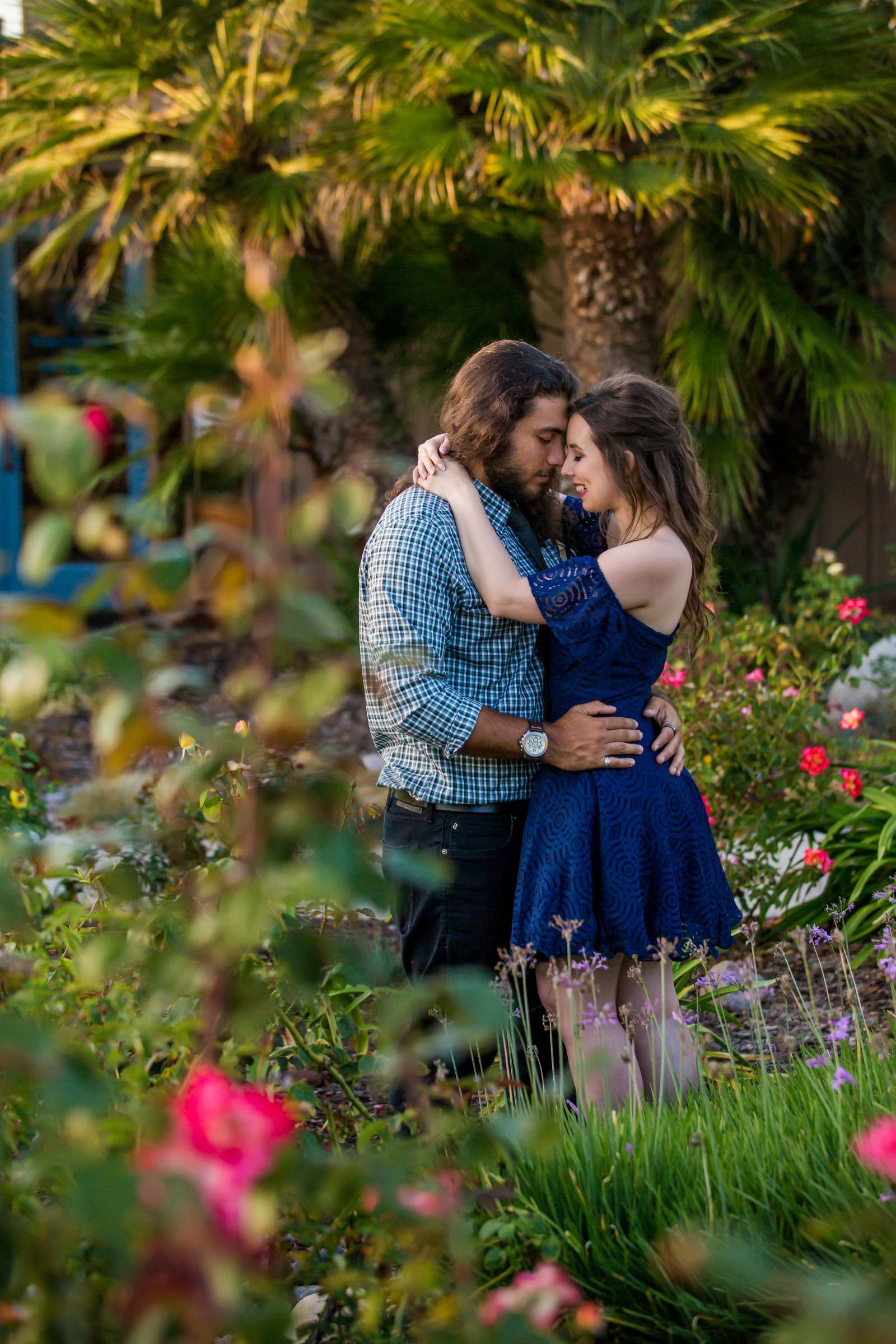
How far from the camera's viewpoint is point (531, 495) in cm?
291

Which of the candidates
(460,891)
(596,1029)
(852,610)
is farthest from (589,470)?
(852,610)

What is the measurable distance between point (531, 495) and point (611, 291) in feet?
13.6

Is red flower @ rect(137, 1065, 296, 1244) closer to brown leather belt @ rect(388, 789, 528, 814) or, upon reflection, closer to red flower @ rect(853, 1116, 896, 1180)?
red flower @ rect(853, 1116, 896, 1180)

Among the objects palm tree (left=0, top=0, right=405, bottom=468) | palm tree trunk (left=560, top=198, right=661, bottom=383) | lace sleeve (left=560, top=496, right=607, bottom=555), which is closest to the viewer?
Answer: lace sleeve (left=560, top=496, right=607, bottom=555)

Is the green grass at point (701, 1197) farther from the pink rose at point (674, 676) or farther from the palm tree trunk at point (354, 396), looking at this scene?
the palm tree trunk at point (354, 396)

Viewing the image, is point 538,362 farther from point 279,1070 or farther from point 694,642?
point 279,1070

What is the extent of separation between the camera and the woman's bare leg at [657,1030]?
247 centimetres

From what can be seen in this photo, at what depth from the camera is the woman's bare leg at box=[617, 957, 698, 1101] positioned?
2475 millimetres

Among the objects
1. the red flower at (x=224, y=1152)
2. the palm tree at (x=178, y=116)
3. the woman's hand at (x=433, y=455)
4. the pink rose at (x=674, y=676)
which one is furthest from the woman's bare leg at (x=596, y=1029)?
the palm tree at (x=178, y=116)

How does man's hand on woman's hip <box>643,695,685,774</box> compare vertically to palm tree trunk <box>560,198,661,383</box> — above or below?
below

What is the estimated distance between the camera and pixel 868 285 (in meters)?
7.53

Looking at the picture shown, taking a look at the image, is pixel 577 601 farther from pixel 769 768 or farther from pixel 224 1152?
pixel 769 768

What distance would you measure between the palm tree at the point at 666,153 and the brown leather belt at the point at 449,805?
3.67 meters

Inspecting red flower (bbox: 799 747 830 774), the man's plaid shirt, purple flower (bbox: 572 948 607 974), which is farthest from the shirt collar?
red flower (bbox: 799 747 830 774)
